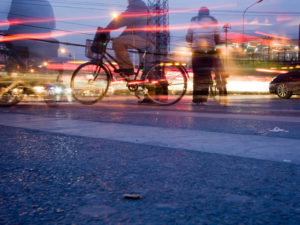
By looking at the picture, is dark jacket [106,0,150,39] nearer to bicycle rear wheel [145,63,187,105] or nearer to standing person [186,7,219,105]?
bicycle rear wheel [145,63,187,105]

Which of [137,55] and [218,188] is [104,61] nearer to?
[137,55]

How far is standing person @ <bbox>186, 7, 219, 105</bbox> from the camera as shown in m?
8.80

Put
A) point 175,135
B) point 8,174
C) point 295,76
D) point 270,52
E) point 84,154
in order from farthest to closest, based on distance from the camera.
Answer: point 270,52, point 295,76, point 175,135, point 84,154, point 8,174

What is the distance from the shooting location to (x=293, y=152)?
2.91 m

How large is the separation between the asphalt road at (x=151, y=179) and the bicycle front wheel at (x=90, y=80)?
4.00m

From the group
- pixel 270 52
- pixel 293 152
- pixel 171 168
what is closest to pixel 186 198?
pixel 171 168

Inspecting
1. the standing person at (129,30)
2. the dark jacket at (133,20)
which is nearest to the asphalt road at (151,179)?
the standing person at (129,30)

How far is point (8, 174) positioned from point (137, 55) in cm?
599

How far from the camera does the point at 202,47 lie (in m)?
9.36

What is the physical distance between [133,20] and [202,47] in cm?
259

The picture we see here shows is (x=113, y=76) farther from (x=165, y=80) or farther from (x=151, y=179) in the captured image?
(x=151, y=179)

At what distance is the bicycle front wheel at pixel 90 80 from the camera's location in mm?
7748

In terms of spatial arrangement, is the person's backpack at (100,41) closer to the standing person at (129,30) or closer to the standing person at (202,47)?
the standing person at (129,30)

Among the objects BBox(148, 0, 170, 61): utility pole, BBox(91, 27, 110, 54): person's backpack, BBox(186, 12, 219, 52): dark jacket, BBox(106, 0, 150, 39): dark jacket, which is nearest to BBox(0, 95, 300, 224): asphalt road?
BBox(91, 27, 110, 54): person's backpack
